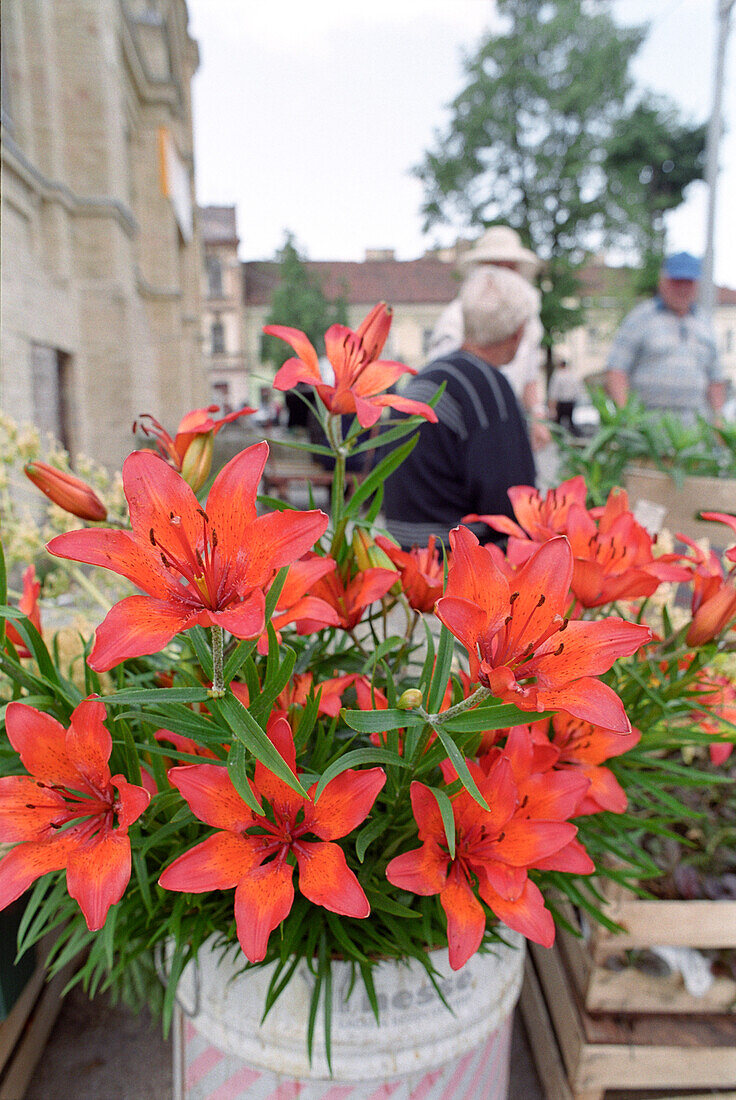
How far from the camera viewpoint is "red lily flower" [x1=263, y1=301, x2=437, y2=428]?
1.98 ft

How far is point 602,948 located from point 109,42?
6888 mm

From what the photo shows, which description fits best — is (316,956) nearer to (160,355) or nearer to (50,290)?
(50,290)

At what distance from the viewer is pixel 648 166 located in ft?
54.8

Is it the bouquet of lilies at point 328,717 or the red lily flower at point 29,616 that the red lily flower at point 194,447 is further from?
the red lily flower at point 29,616

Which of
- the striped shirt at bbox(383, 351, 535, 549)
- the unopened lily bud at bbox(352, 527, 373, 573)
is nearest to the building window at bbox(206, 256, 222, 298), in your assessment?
the striped shirt at bbox(383, 351, 535, 549)

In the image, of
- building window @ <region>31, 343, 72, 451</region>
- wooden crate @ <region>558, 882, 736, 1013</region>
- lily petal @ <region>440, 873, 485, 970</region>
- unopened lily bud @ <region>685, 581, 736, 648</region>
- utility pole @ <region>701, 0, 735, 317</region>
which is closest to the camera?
lily petal @ <region>440, 873, 485, 970</region>

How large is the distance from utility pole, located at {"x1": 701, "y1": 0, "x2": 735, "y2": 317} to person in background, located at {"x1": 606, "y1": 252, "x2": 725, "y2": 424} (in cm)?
445

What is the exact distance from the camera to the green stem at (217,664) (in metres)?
0.42

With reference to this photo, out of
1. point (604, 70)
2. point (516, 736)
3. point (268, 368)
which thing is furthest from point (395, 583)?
point (268, 368)

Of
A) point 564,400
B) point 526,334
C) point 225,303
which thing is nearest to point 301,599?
point 526,334

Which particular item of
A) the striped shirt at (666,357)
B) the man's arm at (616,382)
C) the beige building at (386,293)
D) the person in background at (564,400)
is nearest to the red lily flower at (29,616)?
the man's arm at (616,382)

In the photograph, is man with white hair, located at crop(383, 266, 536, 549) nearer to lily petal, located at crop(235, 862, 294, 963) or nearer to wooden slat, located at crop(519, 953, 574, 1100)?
wooden slat, located at crop(519, 953, 574, 1100)

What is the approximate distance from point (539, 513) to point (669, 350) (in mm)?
2770

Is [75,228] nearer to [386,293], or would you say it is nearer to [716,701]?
[716,701]
